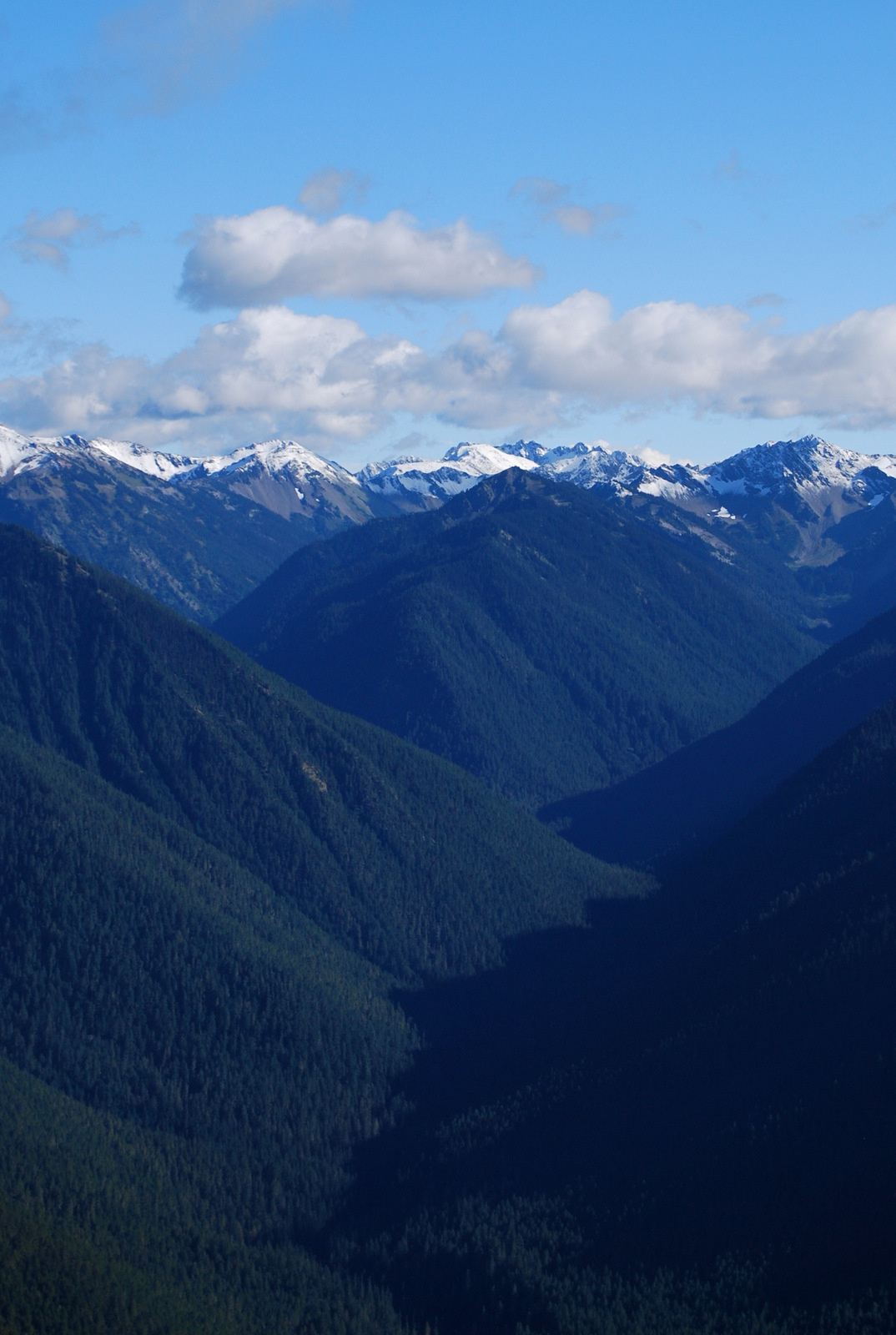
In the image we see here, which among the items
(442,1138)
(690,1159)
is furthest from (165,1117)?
(690,1159)

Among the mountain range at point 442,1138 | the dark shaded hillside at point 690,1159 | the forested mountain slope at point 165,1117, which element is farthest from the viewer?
the forested mountain slope at point 165,1117

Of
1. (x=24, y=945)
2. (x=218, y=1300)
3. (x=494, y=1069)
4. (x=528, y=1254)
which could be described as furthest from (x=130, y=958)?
(x=528, y=1254)

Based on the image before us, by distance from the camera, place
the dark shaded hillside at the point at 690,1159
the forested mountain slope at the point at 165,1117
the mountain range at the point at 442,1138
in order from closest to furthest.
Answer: the dark shaded hillside at the point at 690,1159, the mountain range at the point at 442,1138, the forested mountain slope at the point at 165,1117

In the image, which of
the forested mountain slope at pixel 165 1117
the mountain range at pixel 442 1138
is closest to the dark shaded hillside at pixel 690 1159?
the mountain range at pixel 442 1138

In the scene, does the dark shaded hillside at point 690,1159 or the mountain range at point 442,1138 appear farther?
the mountain range at point 442,1138

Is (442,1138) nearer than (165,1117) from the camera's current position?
Yes

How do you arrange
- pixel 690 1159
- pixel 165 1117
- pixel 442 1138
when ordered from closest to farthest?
pixel 690 1159
pixel 442 1138
pixel 165 1117

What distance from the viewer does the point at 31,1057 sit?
6865 inches

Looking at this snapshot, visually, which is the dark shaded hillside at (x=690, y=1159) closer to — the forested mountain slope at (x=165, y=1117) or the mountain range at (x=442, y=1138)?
the mountain range at (x=442, y=1138)

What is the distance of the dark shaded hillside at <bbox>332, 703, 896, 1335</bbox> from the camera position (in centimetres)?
12112

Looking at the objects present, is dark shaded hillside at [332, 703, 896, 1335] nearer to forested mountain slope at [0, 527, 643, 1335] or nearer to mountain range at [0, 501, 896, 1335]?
mountain range at [0, 501, 896, 1335]

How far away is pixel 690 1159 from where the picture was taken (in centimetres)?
13925

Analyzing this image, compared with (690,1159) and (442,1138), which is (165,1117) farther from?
(690,1159)

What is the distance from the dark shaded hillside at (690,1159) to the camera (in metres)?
121
